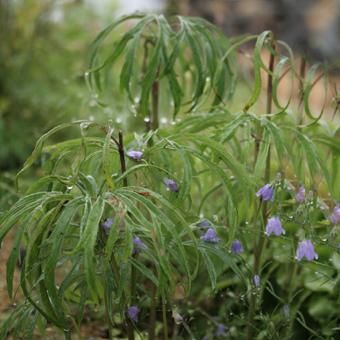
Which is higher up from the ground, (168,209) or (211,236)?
(168,209)

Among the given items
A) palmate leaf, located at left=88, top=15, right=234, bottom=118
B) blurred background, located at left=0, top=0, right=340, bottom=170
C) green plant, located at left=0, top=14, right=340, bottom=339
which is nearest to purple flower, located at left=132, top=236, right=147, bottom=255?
green plant, located at left=0, top=14, right=340, bottom=339

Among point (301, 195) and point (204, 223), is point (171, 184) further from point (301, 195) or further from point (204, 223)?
point (301, 195)

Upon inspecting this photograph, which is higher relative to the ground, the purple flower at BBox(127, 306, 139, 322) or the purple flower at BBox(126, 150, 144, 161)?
the purple flower at BBox(126, 150, 144, 161)

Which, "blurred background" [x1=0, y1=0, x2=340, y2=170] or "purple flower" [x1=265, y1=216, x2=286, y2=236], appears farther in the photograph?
"blurred background" [x1=0, y1=0, x2=340, y2=170]

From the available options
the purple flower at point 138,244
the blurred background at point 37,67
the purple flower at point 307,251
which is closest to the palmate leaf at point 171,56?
the purple flower at point 138,244

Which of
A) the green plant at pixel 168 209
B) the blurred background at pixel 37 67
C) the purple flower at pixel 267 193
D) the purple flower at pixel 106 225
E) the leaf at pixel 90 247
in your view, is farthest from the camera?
the blurred background at pixel 37 67

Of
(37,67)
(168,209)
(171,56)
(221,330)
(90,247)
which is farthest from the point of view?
(37,67)

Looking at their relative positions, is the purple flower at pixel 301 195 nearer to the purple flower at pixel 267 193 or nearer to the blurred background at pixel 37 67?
the purple flower at pixel 267 193

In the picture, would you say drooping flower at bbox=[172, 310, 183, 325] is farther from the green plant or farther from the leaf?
the leaf

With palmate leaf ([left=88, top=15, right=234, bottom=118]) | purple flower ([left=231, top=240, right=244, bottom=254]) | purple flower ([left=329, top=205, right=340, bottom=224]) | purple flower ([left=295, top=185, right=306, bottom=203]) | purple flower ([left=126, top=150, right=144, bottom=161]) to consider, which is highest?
palmate leaf ([left=88, top=15, right=234, bottom=118])

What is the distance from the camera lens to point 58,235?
1.41m

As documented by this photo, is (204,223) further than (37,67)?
No

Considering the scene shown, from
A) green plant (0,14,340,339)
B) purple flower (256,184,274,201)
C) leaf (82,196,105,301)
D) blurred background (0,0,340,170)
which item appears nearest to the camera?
leaf (82,196,105,301)

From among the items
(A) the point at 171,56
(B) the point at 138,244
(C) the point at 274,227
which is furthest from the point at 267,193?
(A) the point at 171,56
